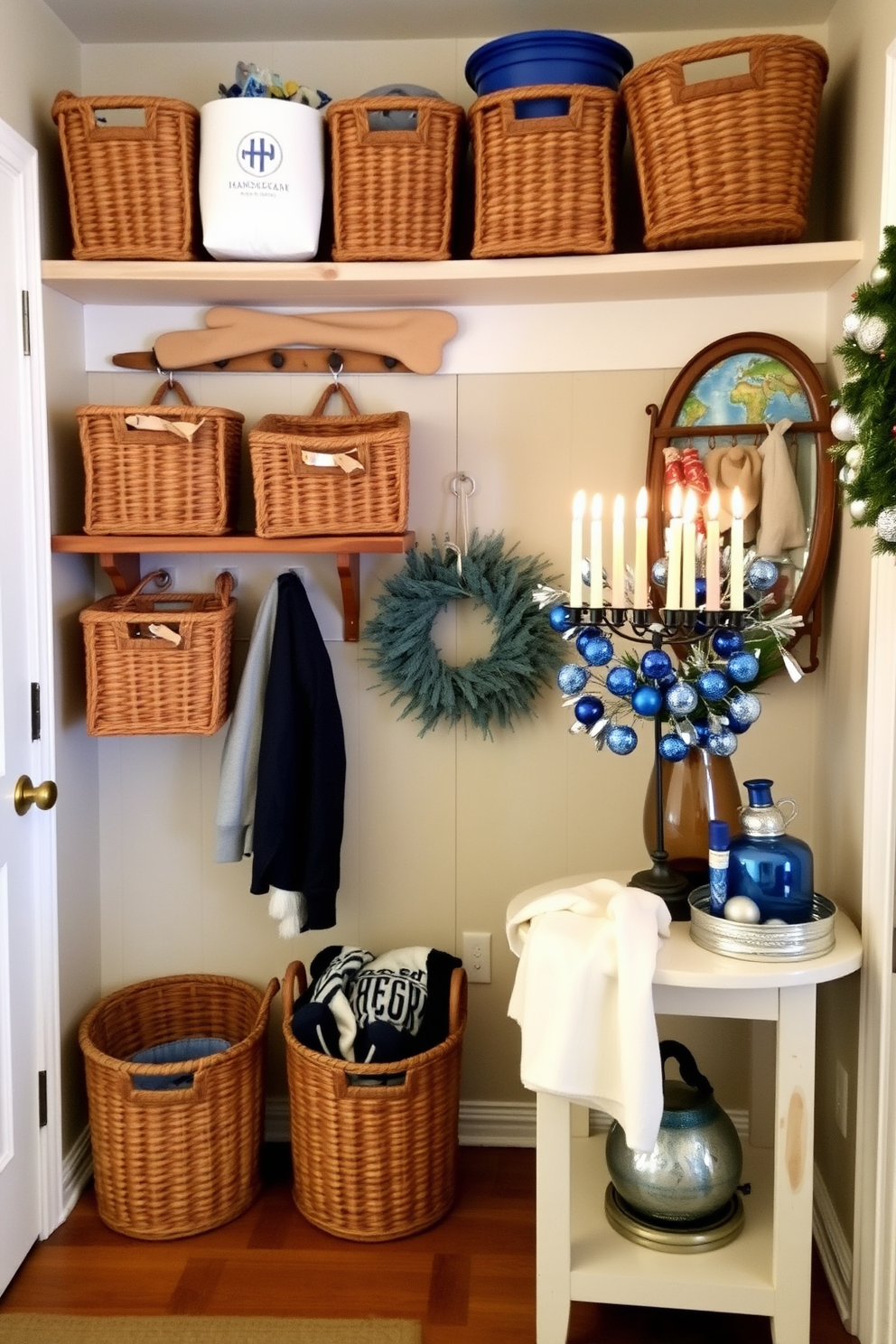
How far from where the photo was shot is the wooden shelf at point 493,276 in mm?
2289

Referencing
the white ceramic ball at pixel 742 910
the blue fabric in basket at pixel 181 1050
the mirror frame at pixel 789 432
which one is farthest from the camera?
the blue fabric in basket at pixel 181 1050

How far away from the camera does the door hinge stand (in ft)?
7.75

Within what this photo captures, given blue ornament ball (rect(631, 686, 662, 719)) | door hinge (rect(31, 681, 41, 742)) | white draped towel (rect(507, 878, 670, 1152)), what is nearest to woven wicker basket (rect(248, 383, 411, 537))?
door hinge (rect(31, 681, 41, 742))

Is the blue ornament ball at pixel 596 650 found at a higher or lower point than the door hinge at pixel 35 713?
higher

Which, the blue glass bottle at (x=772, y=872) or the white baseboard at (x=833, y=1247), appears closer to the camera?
the blue glass bottle at (x=772, y=872)

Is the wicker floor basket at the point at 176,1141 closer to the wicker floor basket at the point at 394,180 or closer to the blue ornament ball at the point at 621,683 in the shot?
the blue ornament ball at the point at 621,683

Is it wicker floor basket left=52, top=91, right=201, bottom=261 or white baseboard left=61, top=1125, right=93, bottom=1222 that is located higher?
wicker floor basket left=52, top=91, right=201, bottom=261

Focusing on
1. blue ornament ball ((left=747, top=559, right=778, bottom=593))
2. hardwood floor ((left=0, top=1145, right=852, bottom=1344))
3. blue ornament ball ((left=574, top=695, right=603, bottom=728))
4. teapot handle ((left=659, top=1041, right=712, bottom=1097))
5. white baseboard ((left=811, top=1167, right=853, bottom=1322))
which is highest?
blue ornament ball ((left=747, top=559, right=778, bottom=593))

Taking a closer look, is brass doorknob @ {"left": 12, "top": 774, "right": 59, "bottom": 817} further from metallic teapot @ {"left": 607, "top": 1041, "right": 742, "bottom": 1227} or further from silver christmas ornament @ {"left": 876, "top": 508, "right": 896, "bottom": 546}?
silver christmas ornament @ {"left": 876, "top": 508, "right": 896, "bottom": 546}

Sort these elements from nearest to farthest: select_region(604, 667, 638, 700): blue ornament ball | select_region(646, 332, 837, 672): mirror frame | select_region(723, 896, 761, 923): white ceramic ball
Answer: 1. select_region(723, 896, 761, 923): white ceramic ball
2. select_region(604, 667, 638, 700): blue ornament ball
3. select_region(646, 332, 837, 672): mirror frame

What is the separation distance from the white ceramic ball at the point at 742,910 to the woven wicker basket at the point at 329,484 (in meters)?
0.97

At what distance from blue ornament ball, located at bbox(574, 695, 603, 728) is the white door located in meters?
1.06

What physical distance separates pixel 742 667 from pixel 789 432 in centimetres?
68

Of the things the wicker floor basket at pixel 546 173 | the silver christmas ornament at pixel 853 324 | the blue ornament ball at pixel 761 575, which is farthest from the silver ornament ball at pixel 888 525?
the wicker floor basket at pixel 546 173
